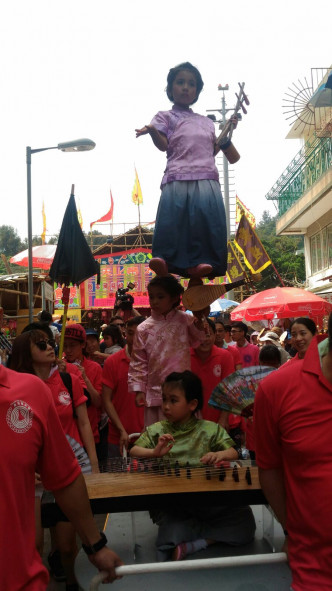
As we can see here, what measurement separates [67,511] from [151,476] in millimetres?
1038

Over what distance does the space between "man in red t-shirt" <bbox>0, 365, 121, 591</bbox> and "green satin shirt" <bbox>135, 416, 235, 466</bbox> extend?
4.01 ft

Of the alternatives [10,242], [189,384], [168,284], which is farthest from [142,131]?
[10,242]

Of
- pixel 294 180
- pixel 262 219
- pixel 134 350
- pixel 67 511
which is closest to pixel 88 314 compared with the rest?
pixel 294 180

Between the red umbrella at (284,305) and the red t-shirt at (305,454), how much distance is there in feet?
26.9

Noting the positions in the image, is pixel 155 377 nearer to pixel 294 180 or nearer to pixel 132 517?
pixel 132 517

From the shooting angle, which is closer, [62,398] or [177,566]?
[177,566]

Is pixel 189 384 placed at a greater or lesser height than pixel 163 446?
greater

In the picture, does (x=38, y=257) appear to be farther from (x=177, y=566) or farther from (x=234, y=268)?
(x=177, y=566)

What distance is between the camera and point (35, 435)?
185 cm

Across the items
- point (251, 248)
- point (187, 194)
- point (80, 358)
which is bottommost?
point (80, 358)

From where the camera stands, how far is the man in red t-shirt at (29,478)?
68.9 inches

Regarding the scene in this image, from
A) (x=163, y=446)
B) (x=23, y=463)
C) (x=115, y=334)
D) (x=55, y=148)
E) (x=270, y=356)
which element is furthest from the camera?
(x=55, y=148)

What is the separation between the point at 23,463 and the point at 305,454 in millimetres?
972

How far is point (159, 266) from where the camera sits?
391cm
